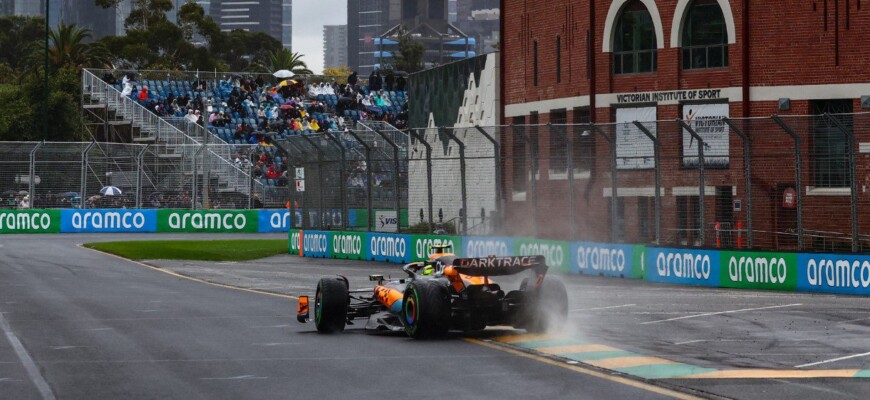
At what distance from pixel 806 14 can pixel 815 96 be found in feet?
7.54

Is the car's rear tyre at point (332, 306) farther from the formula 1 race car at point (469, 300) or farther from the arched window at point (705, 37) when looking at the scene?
the arched window at point (705, 37)

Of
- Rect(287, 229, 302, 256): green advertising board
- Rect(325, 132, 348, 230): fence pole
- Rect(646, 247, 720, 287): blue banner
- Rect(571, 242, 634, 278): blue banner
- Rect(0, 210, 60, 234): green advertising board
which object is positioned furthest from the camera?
Rect(0, 210, 60, 234): green advertising board

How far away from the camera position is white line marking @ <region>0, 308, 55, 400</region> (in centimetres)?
1220

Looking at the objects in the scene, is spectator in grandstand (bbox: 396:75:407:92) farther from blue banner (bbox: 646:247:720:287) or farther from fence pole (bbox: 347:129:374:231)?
blue banner (bbox: 646:247:720:287)

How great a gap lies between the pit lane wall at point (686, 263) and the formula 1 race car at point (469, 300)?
9389 millimetres

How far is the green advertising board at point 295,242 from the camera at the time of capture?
4041 centimetres

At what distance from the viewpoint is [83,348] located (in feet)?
51.2

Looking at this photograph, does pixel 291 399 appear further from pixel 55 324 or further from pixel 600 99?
pixel 600 99

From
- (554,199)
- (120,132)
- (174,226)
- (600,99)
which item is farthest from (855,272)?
(120,132)

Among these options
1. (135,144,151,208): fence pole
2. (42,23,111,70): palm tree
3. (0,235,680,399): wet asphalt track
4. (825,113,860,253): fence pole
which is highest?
(42,23,111,70): palm tree

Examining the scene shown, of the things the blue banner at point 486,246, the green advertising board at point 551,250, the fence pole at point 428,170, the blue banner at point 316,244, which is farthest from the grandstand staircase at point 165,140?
the green advertising board at point 551,250

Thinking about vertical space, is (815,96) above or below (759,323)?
above

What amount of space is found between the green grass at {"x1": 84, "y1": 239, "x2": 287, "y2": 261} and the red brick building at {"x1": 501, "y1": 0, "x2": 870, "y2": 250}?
10185mm

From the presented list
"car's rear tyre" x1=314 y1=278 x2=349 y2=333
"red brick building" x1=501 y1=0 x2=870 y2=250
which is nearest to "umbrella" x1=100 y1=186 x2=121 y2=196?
"red brick building" x1=501 y1=0 x2=870 y2=250
